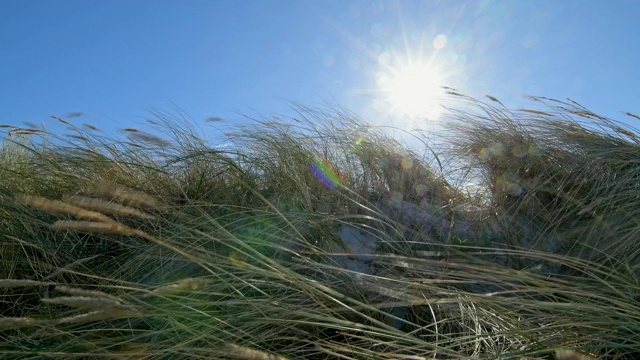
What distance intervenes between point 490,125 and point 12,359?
252 cm

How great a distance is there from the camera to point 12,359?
1.43 m

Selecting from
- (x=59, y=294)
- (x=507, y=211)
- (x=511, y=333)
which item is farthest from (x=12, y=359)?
(x=507, y=211)

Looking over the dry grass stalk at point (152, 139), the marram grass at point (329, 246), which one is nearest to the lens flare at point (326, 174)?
the marram grass at point (329, 246)

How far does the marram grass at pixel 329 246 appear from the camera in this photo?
1.31 metres

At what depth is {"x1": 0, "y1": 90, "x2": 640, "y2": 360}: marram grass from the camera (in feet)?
4.31

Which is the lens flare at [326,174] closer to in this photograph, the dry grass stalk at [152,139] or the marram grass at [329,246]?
the marram grass at [329,246]

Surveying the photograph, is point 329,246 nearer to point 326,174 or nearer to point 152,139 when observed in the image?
point 326,174

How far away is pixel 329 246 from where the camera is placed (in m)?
1.90

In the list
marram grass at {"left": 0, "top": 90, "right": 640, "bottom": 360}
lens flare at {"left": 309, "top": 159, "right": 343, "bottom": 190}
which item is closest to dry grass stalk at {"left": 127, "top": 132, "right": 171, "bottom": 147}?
marram grass at {"left": 0, "top": 90, "right": 640, "bottom": 360}

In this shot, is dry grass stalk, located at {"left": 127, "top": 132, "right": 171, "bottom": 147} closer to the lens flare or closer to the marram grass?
the marram grass

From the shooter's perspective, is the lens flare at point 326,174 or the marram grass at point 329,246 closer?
the marram grass at point 329,246

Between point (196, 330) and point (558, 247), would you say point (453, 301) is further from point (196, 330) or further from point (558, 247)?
point (558, 247)

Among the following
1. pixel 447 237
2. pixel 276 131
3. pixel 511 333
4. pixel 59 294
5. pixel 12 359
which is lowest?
pixel 12 359

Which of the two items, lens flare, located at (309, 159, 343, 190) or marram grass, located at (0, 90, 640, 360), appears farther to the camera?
lens flare, located at (309, 159, 343, 190)
